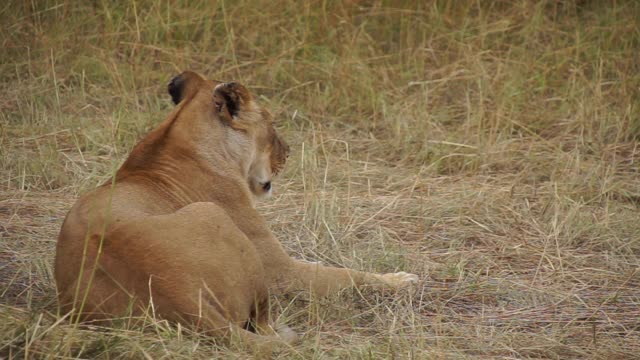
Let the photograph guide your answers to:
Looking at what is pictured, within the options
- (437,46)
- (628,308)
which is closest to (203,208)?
(628,308)

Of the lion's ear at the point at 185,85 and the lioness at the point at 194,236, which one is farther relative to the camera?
the lion's ear at the point at 185,85

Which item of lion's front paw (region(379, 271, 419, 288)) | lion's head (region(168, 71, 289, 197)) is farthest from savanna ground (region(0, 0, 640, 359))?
lion's head (region(168, 71, 289, 197))

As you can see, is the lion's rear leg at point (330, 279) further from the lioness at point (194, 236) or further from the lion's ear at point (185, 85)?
the lion's ear at point (185, 85)

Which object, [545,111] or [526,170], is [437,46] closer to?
[545,111]

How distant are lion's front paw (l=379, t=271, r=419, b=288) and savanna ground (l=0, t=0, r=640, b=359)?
52 millimetres

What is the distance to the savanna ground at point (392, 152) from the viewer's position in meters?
4.30

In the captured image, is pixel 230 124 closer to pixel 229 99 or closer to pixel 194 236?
pixel 229 99

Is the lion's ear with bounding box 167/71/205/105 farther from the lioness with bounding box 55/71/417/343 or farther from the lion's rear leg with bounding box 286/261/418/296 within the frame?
the lion's rear leg with bounding box 286/261/418/296

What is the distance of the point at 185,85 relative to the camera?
4715 millimetres

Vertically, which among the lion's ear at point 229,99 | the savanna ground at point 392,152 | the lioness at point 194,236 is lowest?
the savanna ground at point 392,152

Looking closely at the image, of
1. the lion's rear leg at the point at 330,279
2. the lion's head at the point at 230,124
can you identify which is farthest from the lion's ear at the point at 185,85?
the lion's rear leg at the point at 330,279

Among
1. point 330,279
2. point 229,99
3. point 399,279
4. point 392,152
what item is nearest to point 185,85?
point 229,99

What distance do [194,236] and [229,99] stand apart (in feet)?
3.31

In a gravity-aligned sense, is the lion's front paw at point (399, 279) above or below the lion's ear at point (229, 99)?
below
